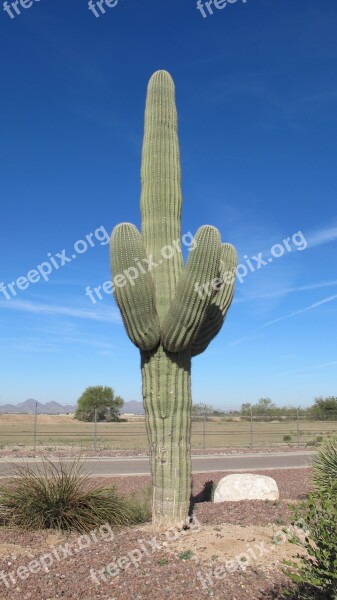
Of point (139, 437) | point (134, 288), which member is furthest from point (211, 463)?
point (139, 437)

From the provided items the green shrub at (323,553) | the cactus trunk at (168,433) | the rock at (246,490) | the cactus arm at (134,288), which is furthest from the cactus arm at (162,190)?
the rock at (246,490)

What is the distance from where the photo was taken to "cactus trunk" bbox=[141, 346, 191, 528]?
6637mm

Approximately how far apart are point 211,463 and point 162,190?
13544 millimetres

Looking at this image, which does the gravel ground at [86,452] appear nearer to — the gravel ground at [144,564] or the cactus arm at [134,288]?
the gravel ground at [144,564]

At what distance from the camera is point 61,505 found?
7.05 metres

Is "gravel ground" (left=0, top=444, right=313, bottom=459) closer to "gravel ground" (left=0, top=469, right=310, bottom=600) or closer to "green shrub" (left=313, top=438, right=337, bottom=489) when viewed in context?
"green shrub" (left=313, top=438, right=337, bottom=489)

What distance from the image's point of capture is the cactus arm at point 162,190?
6.97m

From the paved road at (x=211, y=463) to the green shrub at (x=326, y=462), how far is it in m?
6.10

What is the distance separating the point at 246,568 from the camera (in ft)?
17.6

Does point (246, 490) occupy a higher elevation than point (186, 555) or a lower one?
higher

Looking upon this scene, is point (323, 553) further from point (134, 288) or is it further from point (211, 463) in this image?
point (211, 463)

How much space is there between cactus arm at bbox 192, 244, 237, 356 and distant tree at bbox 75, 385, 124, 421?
195ft

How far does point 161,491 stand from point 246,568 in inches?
62.5

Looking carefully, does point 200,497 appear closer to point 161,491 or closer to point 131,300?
point 161,491
